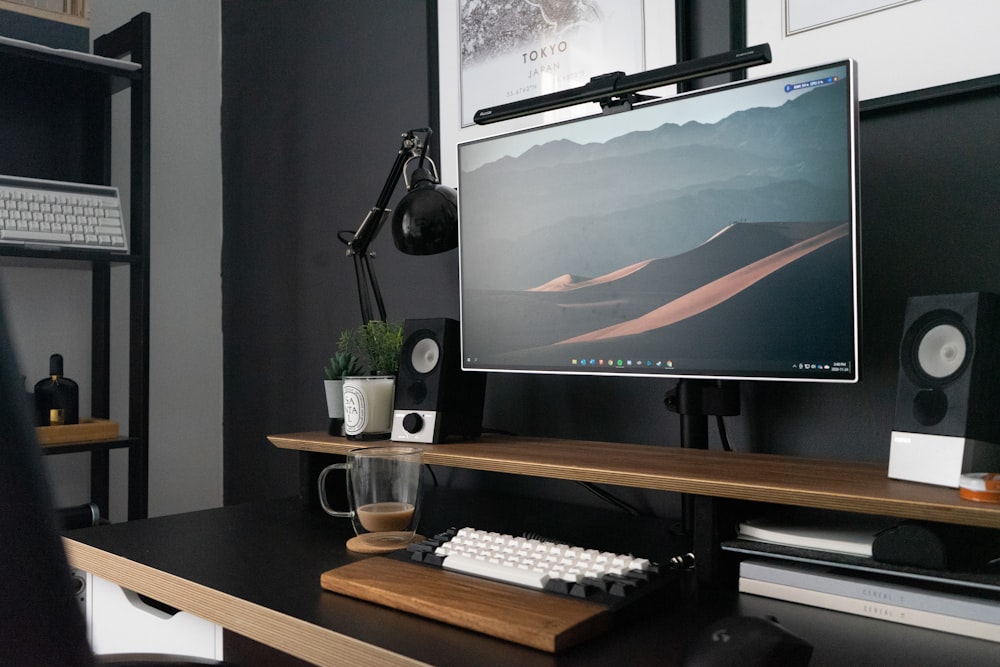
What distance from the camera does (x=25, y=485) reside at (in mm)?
323

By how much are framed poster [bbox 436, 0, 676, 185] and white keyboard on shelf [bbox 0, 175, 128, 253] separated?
86 centimetres

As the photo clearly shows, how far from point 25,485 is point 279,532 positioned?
931 mm

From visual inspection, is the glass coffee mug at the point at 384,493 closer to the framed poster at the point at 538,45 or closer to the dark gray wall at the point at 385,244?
the dark gray wall at the point at 385,244

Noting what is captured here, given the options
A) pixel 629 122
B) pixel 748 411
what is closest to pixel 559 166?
pixel 629 122

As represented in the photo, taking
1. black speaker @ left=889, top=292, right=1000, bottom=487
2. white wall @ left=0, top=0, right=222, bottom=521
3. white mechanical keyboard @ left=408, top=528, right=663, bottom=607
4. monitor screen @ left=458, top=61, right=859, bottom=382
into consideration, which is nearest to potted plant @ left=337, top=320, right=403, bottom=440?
monitor screen @ left=458, top=61, right=859, bottom=382

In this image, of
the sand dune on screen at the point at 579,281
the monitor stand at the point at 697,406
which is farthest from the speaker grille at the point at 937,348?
the sand dune on screen at the point at 579,281

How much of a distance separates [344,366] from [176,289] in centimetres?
104

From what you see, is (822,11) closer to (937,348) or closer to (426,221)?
(937,348)

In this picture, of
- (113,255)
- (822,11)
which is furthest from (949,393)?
(113,255)

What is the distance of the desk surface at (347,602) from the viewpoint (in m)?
0.71

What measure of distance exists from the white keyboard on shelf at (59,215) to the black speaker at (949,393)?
173cm

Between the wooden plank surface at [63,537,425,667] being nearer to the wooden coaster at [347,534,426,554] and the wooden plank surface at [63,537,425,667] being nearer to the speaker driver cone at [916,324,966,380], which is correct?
the wooden coaster at [347,534,426,554]

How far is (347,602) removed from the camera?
0.86 m

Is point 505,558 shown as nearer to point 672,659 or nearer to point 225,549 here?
point 672,659
